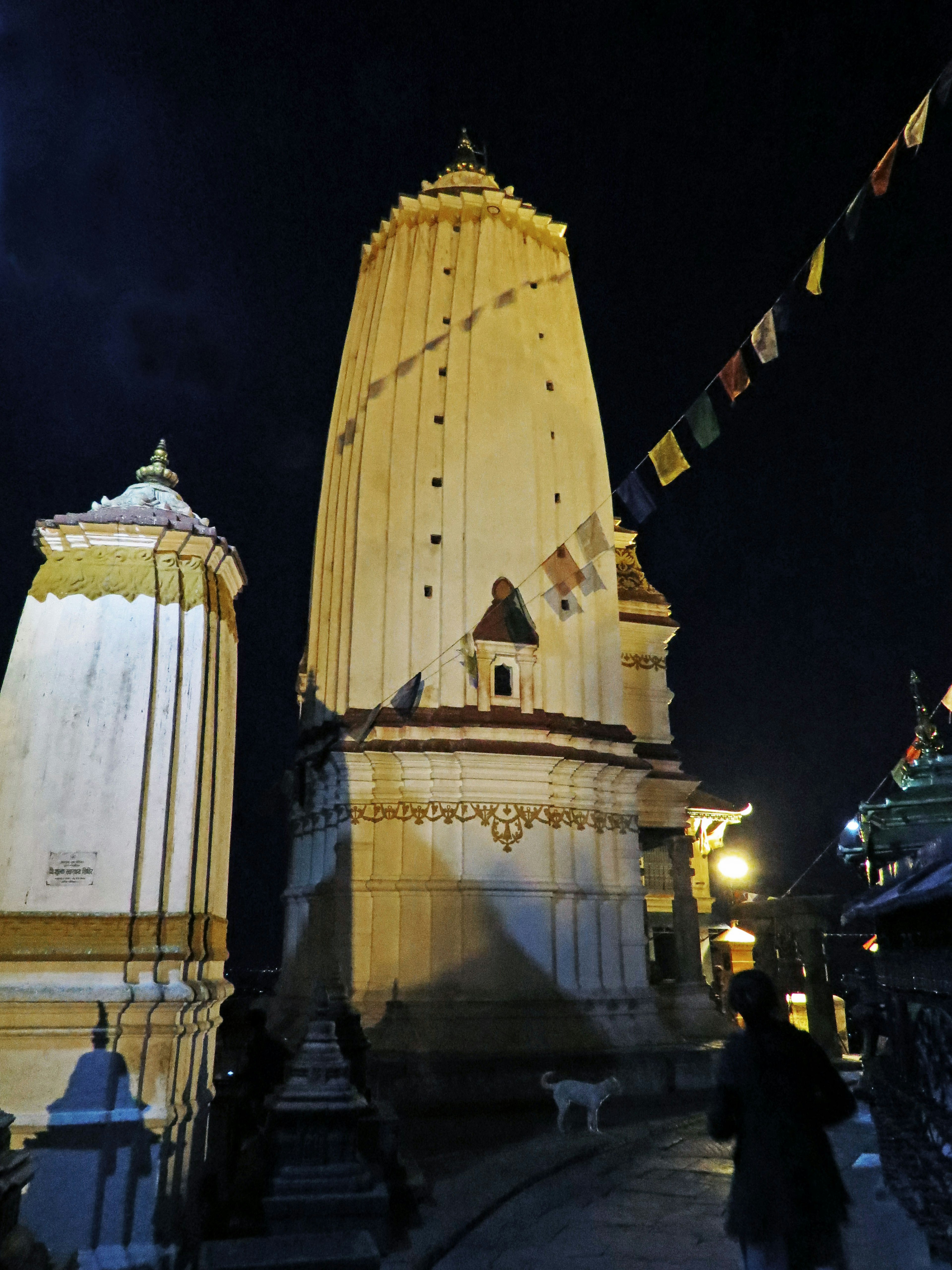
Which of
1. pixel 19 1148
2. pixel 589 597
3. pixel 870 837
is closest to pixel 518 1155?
pixel 870 837

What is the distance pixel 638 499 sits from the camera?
479 inches

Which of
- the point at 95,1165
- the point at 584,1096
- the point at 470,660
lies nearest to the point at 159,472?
the point at 95,1165

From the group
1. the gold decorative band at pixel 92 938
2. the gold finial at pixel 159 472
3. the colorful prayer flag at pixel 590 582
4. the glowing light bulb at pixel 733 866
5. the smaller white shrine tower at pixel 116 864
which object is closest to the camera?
the smaller white shrine tower at pixel 116 864

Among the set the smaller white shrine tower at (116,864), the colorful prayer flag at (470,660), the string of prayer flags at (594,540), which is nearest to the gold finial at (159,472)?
the smaller white shrine tower at (116,864)

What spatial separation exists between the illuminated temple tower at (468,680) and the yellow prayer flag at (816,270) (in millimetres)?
6195

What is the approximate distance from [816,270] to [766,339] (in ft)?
3.17

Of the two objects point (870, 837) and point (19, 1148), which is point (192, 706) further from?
point (870, 837)

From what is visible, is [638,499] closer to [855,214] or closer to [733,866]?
[855,214]

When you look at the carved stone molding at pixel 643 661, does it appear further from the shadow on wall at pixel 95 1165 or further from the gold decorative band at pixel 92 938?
the shadow on wall at pixel 95 1165

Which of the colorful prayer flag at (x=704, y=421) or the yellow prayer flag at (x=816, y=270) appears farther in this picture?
the colorful prayer flag at (x=704, y=421)

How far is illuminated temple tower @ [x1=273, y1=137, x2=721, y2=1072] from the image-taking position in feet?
53.6

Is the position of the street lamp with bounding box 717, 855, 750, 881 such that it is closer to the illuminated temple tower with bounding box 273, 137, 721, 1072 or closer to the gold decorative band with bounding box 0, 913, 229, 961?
the illuminated temple tower with bounding box 273, 137, 721, 1072

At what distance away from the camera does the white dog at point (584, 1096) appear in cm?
1092

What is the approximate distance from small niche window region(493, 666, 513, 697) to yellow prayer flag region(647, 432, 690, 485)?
760 cm
